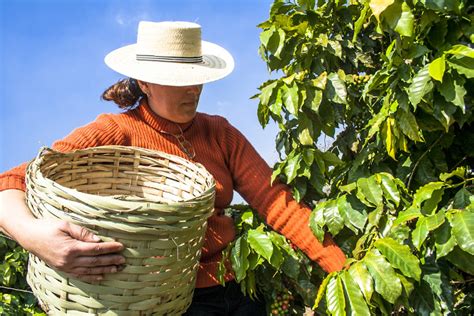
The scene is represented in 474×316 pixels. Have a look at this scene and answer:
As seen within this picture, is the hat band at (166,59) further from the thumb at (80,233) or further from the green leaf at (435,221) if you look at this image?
the green leaf at (435,221)

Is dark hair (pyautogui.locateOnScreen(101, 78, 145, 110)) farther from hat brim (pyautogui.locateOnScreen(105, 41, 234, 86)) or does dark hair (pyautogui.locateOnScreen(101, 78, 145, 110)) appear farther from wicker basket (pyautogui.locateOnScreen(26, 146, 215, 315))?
wicker basket (pyautogui.locateOnScreen(26, 146, 215, 315))

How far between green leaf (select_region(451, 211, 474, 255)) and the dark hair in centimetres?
138

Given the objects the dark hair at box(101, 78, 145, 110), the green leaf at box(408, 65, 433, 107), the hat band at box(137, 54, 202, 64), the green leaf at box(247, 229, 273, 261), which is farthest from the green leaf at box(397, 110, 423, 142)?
the dark hair at box(101, 78, 145, 110)

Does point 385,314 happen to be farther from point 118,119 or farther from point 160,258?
point 118,119

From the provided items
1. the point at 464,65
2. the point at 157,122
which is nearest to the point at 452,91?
the point at 464,65

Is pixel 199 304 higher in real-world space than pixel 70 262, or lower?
lower

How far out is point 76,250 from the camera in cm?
179

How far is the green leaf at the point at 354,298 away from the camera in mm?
1711

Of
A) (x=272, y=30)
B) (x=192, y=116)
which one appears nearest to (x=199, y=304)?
(x=192, y=116)

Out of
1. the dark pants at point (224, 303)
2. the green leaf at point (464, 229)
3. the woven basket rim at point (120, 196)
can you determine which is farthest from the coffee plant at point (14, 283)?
the green leaf at point (464, 229)

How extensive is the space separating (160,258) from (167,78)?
2.32 feet

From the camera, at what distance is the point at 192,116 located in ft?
7.80

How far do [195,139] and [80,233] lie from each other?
0.78 metres

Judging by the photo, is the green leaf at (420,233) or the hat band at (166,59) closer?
the green leaf at (420,233)
